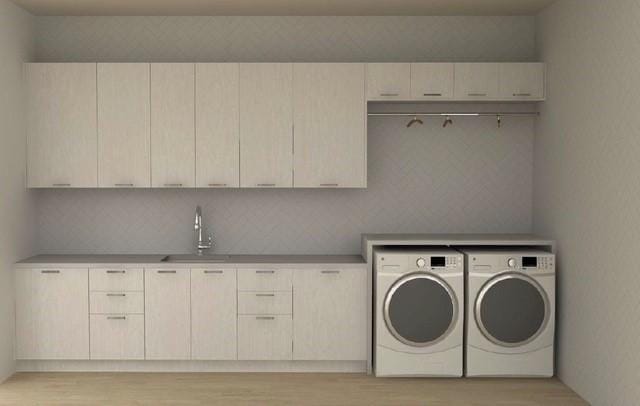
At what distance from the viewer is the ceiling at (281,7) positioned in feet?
16.5

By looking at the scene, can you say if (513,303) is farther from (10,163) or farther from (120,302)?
(10,163)

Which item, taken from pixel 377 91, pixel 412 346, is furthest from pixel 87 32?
pixel 412 346

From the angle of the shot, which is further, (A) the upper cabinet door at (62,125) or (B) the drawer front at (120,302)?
(A) the upper cabinet door at (62,125)

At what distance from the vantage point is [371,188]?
561 centimetres

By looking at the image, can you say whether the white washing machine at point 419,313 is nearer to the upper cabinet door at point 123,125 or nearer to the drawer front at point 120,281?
the drawer front at point 120,281

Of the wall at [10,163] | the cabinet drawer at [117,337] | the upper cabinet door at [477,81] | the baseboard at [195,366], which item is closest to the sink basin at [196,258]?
the cabinet drawer at [117,337]

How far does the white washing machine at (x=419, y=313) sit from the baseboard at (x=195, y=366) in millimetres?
359

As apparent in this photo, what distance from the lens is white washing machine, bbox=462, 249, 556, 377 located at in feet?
16.0

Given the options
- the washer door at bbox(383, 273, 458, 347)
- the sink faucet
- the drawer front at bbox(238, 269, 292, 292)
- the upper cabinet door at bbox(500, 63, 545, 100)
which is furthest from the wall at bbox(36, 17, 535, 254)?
the washer door at bbox(383, 273, 458, 347)

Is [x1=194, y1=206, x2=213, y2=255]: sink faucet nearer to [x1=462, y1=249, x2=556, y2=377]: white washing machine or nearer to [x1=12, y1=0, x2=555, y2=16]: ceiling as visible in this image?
[x1=12, y1=0, x2=555, y2=16]: ceiling

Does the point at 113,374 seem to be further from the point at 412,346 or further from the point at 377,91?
the point at 377,91

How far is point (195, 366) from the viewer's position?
5.14m

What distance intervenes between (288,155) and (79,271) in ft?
5.51

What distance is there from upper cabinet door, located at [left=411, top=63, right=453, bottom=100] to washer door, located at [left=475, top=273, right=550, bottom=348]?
1.37 meters
